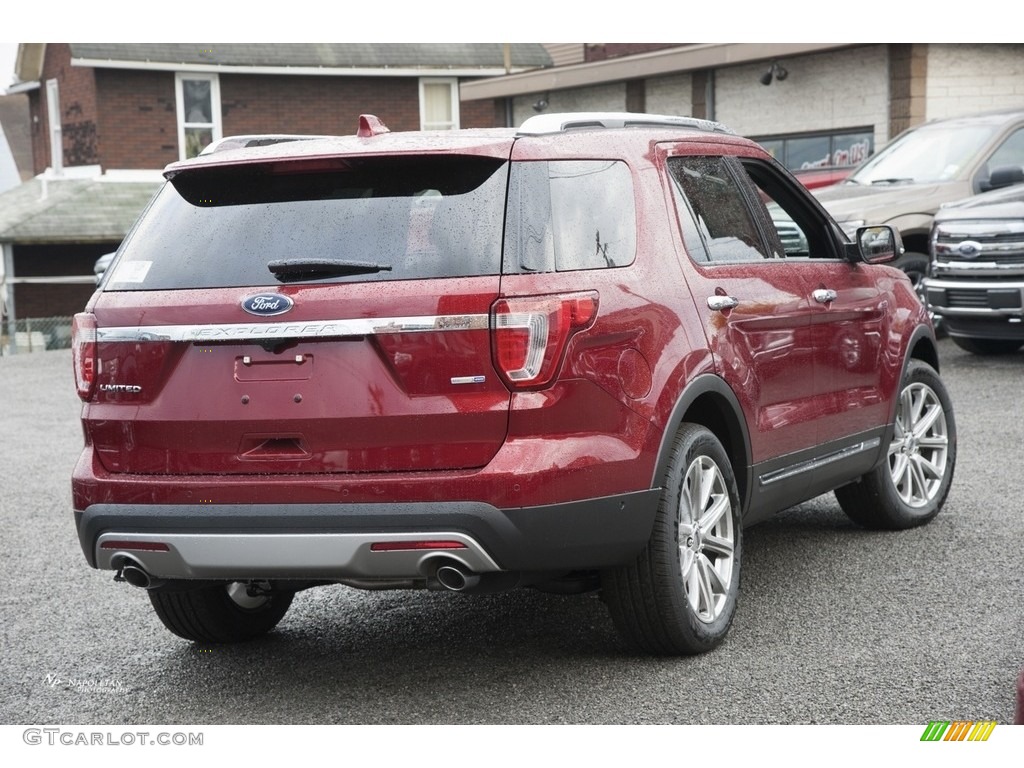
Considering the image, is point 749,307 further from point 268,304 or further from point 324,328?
point 268,304

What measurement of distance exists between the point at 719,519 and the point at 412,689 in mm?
1257

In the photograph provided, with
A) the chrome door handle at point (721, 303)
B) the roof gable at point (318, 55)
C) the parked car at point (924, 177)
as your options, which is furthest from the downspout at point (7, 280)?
the chrome door handle at point (721, 303)

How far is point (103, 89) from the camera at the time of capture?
31781 mm

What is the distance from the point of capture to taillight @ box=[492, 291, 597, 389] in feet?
14.8

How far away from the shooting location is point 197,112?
32812 mm

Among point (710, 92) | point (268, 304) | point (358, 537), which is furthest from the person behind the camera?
point (710, 92)

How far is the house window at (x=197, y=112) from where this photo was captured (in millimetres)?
32656

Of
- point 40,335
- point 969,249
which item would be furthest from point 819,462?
point 40,335

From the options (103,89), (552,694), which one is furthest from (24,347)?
(552,694)

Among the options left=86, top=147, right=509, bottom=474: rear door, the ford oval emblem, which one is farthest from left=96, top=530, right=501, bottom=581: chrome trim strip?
the ford oval emblem

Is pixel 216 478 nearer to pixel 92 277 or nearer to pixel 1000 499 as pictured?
pixel 1000 499

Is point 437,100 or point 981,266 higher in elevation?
point 437,100

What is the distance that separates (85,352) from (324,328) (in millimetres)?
914

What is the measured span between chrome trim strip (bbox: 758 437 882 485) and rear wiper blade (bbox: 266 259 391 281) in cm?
193
